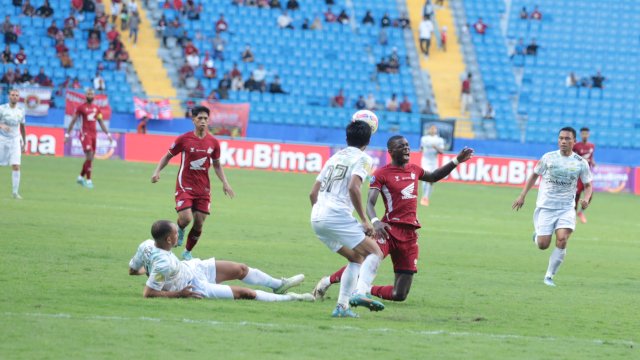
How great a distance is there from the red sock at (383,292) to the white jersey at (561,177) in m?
4.18

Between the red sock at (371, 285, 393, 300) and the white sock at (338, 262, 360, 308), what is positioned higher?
the white sock at (338, 262, 360, 308)

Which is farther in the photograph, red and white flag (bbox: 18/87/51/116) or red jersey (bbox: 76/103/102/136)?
red and white flag (bbox: 18/87/51/116)

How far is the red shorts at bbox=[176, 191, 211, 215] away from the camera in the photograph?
15.7 m

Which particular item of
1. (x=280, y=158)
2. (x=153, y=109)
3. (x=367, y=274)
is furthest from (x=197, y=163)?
(x=153, y=109)

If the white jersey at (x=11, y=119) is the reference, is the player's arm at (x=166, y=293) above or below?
below

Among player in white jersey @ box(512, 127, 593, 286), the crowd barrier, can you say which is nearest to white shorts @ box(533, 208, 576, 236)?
player in white jersey @ box(512, 127, 593, 286)

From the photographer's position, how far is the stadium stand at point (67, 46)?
44469 mm

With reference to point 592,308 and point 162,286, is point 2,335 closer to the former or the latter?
point 162,286

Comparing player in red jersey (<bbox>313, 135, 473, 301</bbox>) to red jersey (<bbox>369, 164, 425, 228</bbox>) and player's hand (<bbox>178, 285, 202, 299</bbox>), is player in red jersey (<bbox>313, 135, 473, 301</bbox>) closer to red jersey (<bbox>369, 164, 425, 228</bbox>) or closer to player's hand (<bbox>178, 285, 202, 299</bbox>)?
red jersey (<bbox>369, 164, 425, 228</bbox>)

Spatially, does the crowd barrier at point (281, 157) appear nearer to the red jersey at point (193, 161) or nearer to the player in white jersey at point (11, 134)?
the player in white jersey at point (11, 134)

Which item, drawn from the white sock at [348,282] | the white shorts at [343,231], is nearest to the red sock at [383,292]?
the white sock at [348,282]

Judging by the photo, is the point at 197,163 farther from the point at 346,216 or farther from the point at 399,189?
the point at 346,216

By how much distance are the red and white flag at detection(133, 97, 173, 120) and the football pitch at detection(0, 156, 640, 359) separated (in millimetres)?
14643

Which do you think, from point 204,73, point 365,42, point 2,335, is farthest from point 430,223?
point 365,42
